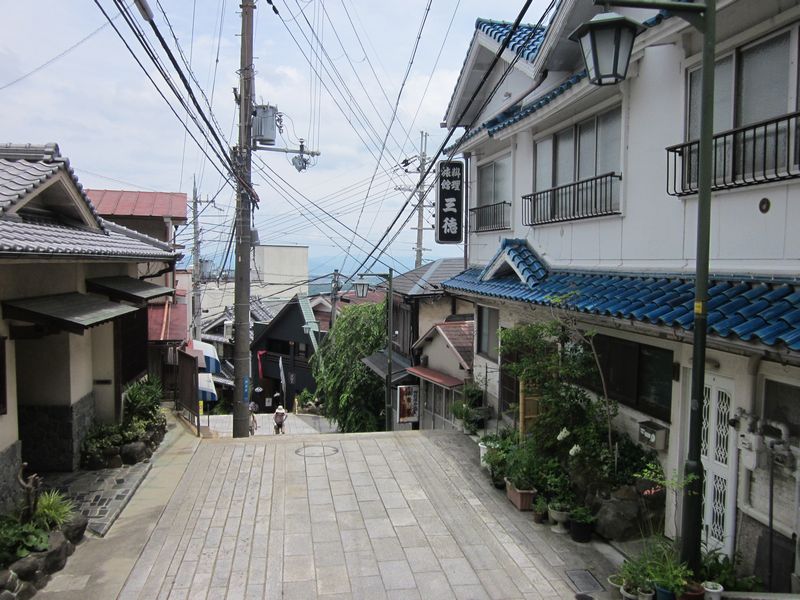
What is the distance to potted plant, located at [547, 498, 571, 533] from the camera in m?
8.84

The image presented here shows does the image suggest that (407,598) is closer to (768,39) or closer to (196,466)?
(196,466)

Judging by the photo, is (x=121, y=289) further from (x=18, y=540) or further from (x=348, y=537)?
(x=348, y=537)

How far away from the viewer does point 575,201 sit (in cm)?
1115

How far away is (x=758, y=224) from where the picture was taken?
6730 millimetres

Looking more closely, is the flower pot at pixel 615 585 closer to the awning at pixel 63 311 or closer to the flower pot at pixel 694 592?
the flower pot at pixel 694 592

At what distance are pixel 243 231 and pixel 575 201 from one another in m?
8.63

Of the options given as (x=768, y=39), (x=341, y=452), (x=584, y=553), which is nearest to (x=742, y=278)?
(x=768, y=39)

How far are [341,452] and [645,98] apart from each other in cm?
905

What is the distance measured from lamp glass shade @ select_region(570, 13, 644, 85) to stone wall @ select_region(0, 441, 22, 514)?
8.51 meters

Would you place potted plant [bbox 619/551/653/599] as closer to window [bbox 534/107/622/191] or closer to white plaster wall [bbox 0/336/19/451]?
window [bbox 534/107/622/191]

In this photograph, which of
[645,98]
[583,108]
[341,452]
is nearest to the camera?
[645,98]

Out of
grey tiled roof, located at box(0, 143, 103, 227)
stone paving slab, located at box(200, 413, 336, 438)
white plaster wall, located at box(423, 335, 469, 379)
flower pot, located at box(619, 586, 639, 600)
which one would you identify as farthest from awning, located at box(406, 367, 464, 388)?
stone paving slab, located at box(200, 413, 336, 438)

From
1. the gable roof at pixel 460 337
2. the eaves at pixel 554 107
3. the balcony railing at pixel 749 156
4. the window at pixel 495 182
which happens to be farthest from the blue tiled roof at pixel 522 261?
the gable roof at pixel 460 337

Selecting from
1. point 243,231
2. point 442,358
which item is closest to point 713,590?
point 243,231
